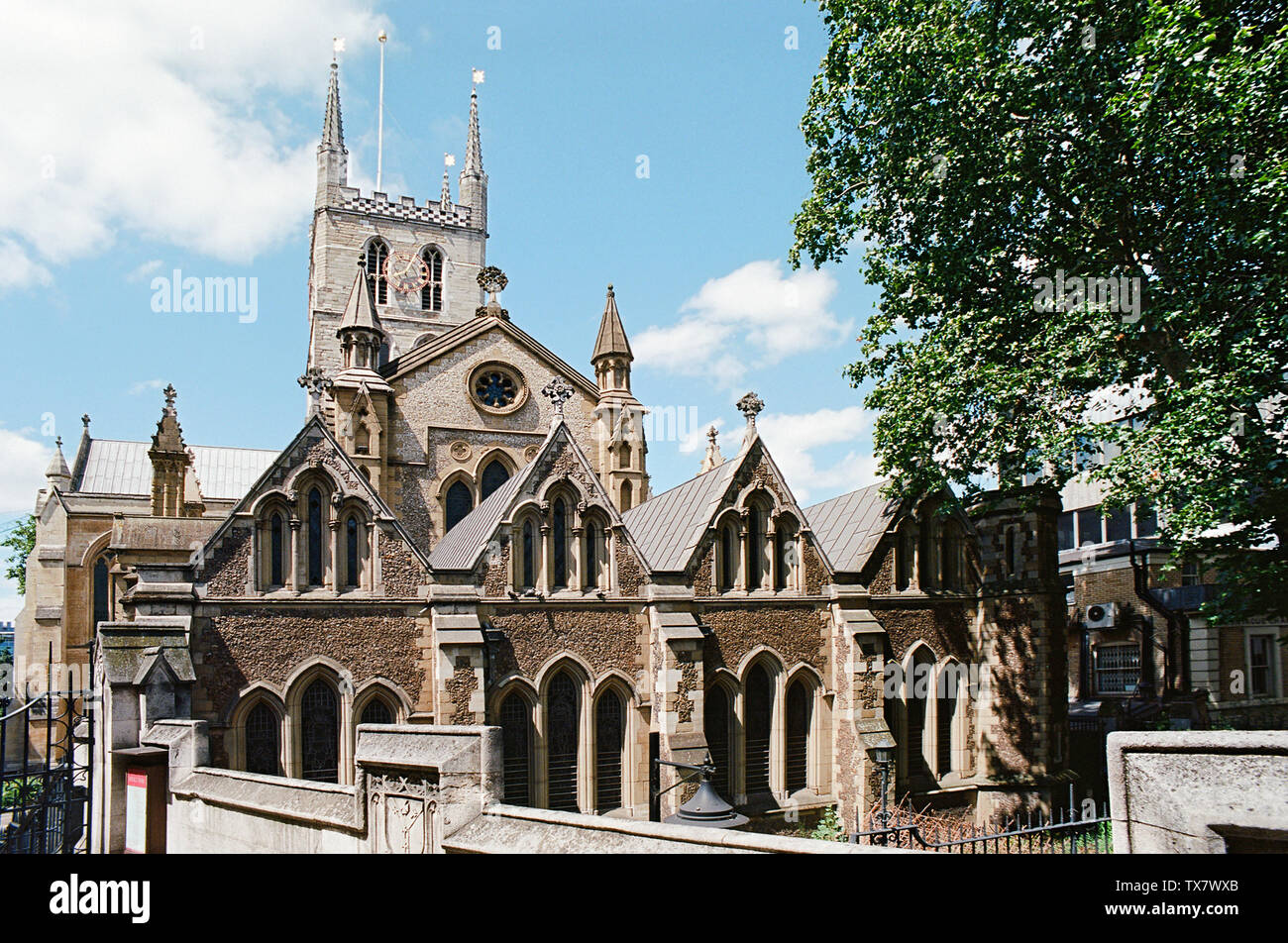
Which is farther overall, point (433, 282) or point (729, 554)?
point (433, 282)

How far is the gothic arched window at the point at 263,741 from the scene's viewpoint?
14.5 m

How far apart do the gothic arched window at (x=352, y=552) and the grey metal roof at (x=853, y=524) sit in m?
9.22

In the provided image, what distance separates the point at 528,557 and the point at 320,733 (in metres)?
4.54

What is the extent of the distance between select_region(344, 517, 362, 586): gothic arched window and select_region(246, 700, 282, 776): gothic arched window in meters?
2.41

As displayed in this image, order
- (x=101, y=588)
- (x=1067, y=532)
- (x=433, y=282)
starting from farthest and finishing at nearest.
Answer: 1. (x=433, y=282)
2. (x=101, y=588)
3. (x=1067, y=532)

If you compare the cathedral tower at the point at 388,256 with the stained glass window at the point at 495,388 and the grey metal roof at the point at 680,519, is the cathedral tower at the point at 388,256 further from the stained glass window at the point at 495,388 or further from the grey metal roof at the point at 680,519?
the grey metal roof at the point at 680,519

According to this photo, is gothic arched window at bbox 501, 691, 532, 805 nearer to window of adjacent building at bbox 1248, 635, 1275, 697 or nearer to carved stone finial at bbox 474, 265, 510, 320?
carved stone finial at bbox 474, 265, 510, 320

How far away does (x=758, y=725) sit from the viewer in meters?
17.9

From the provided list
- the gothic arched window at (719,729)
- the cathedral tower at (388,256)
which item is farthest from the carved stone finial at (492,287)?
the cathedral tower at (388,256)

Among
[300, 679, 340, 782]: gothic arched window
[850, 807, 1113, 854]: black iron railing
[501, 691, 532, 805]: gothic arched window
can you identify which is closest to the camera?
[850, 807, 1113, 854]: black iron railing

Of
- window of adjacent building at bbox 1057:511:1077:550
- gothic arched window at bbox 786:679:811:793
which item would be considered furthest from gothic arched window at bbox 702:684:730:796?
window of adjacent building at bbox 1057:511:1077:550

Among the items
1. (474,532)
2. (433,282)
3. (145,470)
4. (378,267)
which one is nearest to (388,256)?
(378,267)

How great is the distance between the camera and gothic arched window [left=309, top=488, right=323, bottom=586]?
50.5ft

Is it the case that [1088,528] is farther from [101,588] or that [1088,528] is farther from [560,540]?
[101,588]
